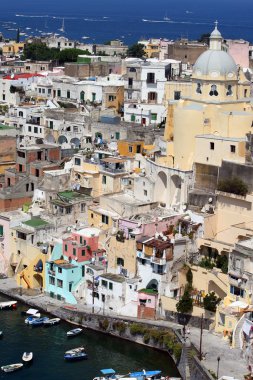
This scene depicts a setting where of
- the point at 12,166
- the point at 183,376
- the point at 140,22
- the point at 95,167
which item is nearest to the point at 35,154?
the point at 12,166

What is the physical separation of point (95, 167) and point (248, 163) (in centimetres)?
818

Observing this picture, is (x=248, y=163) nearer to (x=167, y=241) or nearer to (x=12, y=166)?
(x=167, y=241)

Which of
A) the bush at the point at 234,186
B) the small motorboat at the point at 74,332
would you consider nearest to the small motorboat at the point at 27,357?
the small motorboat at the point at 74,332

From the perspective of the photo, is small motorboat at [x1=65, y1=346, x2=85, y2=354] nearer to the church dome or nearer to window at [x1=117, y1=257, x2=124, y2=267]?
window at [x1=117, y1=257, x2=124, y2=267]

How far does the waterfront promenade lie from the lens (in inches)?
1145

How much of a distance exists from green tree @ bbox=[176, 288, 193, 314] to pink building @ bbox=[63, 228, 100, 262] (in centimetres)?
513

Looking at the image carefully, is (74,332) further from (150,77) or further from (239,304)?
(150,77)

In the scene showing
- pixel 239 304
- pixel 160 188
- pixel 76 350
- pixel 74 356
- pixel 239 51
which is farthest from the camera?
pixel 239 51

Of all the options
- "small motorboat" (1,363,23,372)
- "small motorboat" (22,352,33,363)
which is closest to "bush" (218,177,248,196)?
"small motorboat" (22,352,33,363)

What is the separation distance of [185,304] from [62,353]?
4.74 meters

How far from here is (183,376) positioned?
29.8 metres

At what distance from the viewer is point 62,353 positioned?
31.9 metres

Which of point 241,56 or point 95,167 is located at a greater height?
point 241,56

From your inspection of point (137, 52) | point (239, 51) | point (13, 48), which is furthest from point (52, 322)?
point (13, 48)
